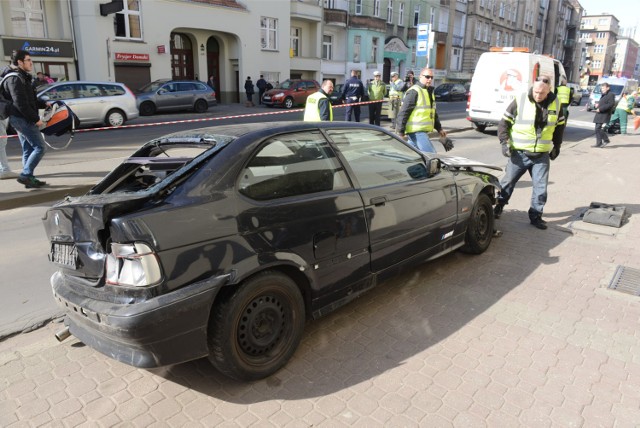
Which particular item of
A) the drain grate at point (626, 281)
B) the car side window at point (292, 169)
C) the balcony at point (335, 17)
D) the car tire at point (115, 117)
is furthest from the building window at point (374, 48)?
the car side window at point (292, 169)

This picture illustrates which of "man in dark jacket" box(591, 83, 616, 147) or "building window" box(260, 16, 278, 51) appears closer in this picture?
"man in dark jacket" box(591, 83, 616, 147)

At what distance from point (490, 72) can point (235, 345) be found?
14.3 metres

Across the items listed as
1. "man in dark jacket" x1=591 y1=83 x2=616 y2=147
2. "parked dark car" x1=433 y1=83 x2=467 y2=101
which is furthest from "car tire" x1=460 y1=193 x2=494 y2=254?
"parked dark car" x1=433 y1=83 x2=467 y2=101

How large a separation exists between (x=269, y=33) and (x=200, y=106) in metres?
10.7

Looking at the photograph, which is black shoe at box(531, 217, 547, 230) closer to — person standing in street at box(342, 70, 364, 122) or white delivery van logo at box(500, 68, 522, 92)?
person standing in street at box(342, 70, 364, 122)

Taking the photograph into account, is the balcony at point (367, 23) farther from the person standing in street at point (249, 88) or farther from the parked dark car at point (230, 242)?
the parked dark car at point (230, 242)

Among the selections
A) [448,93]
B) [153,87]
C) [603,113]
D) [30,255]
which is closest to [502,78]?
[603,113]

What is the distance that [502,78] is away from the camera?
14.5 m

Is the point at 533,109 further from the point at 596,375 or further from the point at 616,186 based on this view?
the point at 616,186

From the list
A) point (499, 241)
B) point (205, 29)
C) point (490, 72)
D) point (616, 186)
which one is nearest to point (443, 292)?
point (499, 241)

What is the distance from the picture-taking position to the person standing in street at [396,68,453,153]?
6.96 meters

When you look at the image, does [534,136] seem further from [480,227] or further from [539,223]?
[480,227]

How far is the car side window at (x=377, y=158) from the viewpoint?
3672 millimetres

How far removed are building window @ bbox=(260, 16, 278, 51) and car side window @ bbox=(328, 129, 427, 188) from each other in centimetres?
2748
